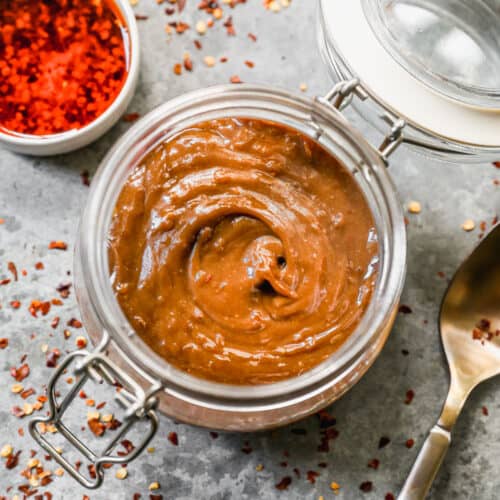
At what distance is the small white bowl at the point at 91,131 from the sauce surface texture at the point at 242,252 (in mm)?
234

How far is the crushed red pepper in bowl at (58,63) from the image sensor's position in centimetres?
134

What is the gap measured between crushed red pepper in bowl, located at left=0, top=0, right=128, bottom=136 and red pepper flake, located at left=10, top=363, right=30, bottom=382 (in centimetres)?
43

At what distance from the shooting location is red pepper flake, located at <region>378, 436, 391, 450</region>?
4.37ft

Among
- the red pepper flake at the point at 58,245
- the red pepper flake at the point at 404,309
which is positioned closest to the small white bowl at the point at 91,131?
the red pepper flake at the point at 58,245

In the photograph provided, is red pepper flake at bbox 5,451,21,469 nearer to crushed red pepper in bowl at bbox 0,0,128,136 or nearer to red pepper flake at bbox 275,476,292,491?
red pepper flake at bbox 275,476,292,491

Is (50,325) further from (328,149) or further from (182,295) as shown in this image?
(328,149)

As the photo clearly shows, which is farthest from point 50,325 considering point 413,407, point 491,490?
point 491,490

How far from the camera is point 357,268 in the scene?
1098mm

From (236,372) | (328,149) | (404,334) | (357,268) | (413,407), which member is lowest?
(413,407)

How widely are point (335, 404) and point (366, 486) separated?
16 centimetres

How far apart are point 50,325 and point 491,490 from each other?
0.87 m

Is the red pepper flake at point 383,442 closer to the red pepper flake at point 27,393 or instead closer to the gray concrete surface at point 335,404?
the gray concrete surface at point 335,404

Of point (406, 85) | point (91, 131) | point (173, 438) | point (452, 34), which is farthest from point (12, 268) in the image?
point (452, 34)

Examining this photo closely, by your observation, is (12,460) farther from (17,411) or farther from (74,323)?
(74,323)
